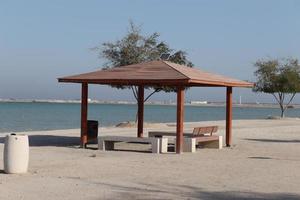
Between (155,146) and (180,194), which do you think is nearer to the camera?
(180,194)

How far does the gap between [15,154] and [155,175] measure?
288cm

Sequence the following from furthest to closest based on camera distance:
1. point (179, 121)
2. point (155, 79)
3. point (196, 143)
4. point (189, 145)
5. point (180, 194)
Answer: point (196, 143), point (189, 145), point (179, 121), point (155, 79), point (180, 194)

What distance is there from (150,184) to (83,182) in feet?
4.17

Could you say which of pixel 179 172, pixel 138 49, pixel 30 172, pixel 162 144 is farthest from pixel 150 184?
pixel 138 49

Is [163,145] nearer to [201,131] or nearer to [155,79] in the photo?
[155,79]

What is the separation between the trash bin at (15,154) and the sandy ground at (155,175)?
0.81 ft

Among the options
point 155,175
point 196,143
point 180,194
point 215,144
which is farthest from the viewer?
point 215,144

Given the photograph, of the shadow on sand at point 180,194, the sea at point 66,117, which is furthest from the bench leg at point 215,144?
the sea at point 66,117

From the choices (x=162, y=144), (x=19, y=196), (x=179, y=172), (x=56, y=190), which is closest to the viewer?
(x=19, y=196)

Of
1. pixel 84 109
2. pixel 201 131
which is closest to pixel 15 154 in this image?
pixel 84 109

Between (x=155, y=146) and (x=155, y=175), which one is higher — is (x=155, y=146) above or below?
above

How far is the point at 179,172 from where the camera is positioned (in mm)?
13875

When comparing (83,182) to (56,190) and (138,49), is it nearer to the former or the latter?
(56,190)

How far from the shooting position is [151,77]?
19078 millimetres
